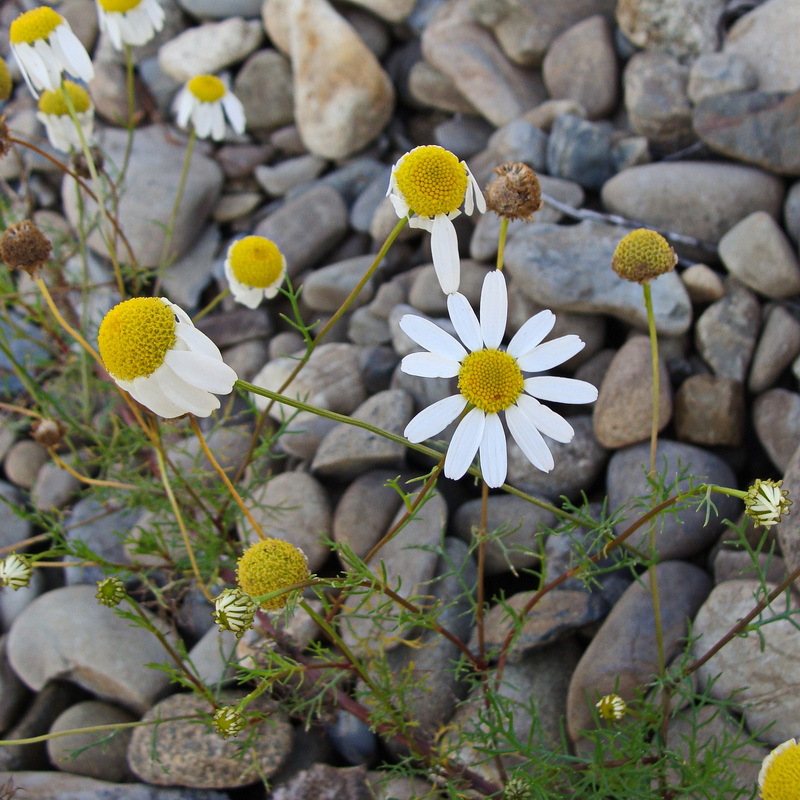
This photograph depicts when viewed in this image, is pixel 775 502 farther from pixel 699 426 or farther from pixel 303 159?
pixel 303 159

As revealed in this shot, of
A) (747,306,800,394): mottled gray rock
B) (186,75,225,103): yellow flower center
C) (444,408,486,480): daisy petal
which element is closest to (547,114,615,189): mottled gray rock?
(747,306,800,394): mottled gray rock

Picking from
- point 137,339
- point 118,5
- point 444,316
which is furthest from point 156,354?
point 444,316

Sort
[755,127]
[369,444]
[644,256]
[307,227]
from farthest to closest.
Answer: [307,227] < [755,127] < [369,444] < [644,256]

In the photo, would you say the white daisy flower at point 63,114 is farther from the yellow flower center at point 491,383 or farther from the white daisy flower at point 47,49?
the yellow flower center at point 491,383

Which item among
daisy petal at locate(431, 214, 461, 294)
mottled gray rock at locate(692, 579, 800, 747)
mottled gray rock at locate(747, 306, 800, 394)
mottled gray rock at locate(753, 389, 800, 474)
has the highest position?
daisy petal at locate(431, 214, 461, 294)

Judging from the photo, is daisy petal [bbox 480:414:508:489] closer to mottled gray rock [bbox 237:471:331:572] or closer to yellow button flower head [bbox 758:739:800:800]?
yellow button flower head [bbox 758:739:800:800]

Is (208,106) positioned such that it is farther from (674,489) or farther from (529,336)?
(674,489)
